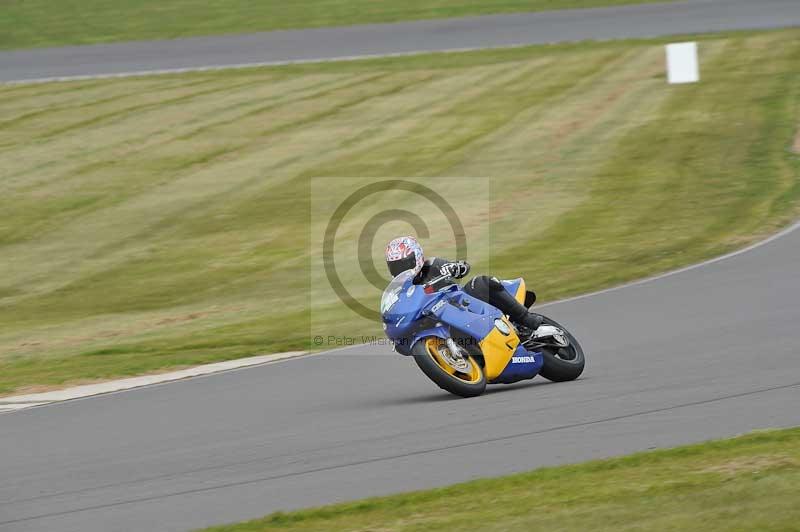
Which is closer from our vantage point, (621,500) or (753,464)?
(621,500)

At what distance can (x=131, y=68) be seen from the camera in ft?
121

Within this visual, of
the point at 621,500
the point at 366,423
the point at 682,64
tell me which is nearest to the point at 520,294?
the point at 366,423

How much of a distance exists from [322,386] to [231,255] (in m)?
8.79

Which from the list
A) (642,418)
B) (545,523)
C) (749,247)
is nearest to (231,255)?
(749,247)

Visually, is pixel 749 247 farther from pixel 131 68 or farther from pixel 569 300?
pixel 131 68

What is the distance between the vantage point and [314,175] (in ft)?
82.4

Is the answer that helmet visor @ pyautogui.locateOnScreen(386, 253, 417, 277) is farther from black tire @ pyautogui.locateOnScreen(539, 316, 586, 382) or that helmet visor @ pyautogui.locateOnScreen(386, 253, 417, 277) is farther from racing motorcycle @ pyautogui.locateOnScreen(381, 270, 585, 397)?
black tire @ pyautogui.locateOnScreen(539, 316, 586, 382)

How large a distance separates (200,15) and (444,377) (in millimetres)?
35331

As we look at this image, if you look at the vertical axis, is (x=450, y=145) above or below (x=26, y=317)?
above

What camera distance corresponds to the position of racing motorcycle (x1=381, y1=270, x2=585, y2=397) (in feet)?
34.2

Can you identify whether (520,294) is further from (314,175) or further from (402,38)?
(402,38)

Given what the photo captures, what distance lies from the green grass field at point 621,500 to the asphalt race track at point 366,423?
1.21 ft

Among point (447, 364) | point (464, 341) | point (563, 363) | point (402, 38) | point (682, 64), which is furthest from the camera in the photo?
point (402, 38)

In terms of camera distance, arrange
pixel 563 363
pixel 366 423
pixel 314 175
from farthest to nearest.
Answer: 1. pixel 314 175
2. pixel 563 363
3. pixel 366 423
